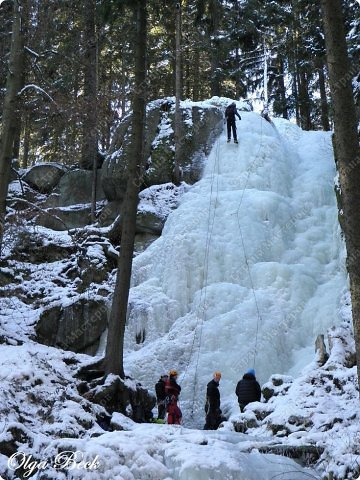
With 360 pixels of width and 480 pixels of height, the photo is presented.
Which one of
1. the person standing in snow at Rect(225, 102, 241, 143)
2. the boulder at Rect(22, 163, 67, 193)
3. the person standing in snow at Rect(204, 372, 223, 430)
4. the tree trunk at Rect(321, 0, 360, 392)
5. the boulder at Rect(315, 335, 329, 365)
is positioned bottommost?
the person standing in snow at Rect(204, 372, 223, 430)

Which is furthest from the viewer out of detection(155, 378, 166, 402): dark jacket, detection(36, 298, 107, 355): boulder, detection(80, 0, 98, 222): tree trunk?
detection(80, 0, 98, 222): tree trunk

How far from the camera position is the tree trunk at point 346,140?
605cm

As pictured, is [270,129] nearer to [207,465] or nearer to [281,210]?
[281,210]

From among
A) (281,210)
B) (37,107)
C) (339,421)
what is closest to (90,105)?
(37,107)

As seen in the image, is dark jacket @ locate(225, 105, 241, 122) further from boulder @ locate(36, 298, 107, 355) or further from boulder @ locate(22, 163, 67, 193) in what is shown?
boulder @ locate(36, 298, 107, 355)

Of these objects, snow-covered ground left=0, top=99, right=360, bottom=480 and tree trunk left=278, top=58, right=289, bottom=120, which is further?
tree trunk left=278, top=58, right=289, bottom=120

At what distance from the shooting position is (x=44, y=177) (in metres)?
21.2

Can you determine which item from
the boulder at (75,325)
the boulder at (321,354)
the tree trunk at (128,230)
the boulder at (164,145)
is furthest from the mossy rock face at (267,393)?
the boulder at (164,145)

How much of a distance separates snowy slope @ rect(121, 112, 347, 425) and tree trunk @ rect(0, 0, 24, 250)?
5.19 metres

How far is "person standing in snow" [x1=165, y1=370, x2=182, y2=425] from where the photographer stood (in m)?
10.2

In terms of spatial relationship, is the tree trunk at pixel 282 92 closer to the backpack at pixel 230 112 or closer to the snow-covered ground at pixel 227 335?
the snow-covered ground at pixel 227 335

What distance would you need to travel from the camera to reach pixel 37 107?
10719 mm

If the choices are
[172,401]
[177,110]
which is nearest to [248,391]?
[172,401]

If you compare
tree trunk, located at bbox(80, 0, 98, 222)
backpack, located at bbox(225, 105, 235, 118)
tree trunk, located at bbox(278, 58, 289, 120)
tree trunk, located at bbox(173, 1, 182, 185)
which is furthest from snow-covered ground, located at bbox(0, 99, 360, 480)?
tree trunk, located at bbox(278, 58, 289, 120)
